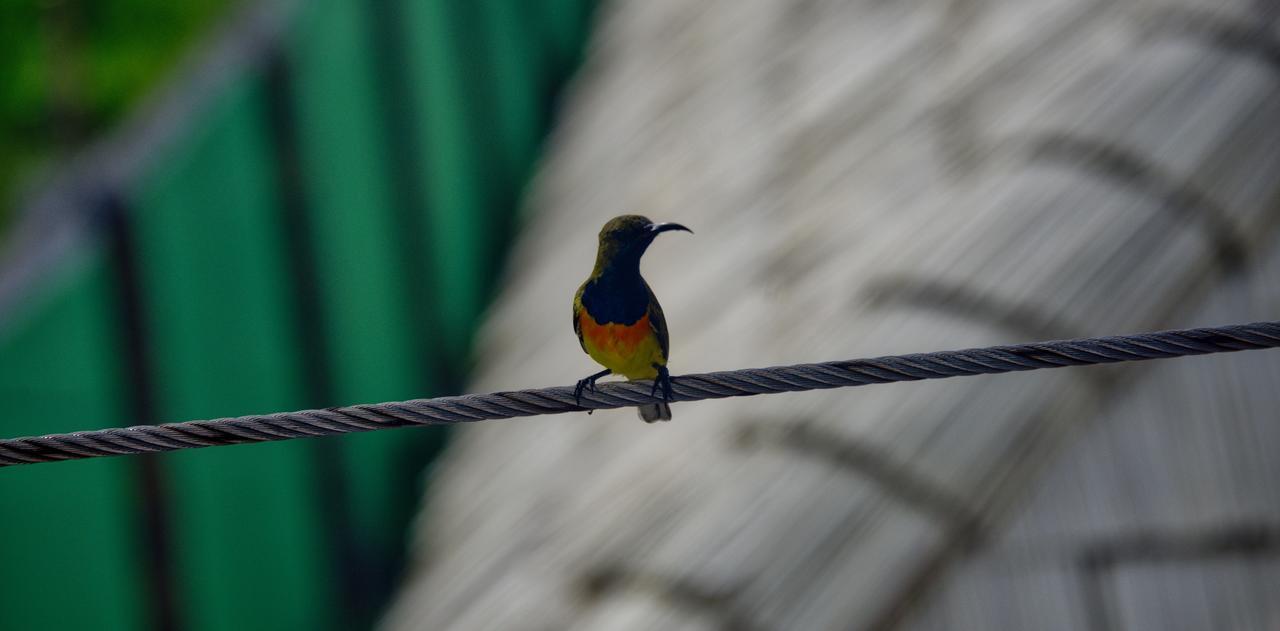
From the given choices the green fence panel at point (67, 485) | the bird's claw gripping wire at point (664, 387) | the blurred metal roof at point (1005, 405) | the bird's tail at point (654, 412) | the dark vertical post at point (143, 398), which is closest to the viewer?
the bird's claw gripping wire at point (664, 387)

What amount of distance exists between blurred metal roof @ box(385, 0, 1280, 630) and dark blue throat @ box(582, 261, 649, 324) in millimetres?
953

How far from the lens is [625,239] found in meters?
2.45

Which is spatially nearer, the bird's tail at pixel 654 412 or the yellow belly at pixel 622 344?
the yellow belly at pixel 622 344

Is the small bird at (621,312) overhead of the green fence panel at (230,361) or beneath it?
beneath

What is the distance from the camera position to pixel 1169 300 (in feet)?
10.8

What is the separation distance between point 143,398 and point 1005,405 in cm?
403

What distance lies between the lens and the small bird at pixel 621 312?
248cm

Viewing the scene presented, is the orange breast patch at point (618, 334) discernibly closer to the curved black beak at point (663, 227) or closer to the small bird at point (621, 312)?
the small bird at point (621, 312)

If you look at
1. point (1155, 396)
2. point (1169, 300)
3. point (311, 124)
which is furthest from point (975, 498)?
point (311, 124)

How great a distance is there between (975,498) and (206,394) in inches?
160

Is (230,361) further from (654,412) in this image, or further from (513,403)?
(513,403)

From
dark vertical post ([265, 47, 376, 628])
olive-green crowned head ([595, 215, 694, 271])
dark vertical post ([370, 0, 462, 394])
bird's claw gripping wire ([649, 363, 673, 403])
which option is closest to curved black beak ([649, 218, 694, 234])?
olive-green crowned head ([595, 215, 694, 271])

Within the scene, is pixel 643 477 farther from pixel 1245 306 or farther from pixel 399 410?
pixel 399 410

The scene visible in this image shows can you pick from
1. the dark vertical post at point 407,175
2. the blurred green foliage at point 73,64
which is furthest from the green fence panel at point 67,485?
the blurred green foliage at point 73,64
